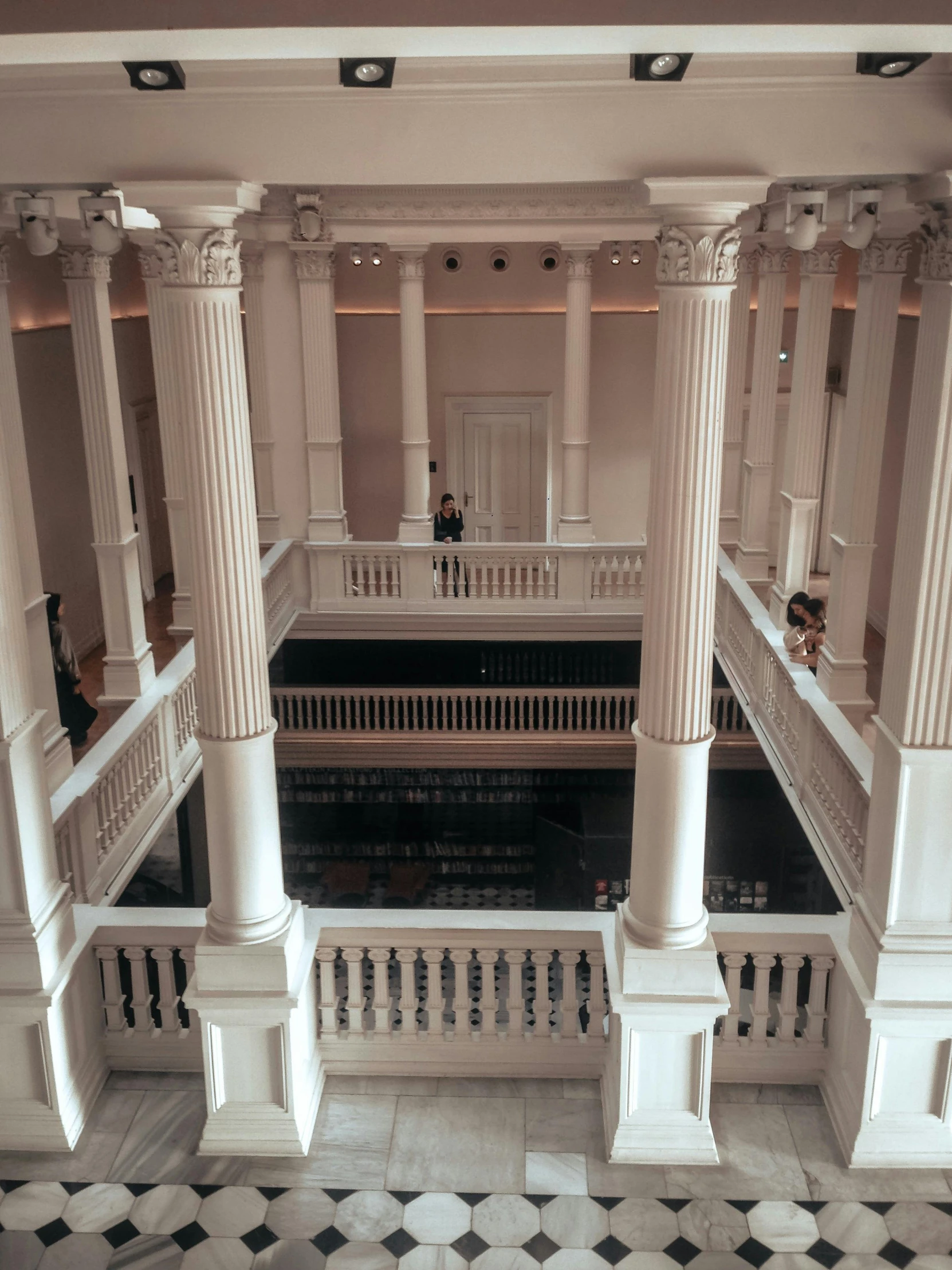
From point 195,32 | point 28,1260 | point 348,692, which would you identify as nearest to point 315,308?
point 348,692

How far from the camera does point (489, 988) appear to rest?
5.52 m

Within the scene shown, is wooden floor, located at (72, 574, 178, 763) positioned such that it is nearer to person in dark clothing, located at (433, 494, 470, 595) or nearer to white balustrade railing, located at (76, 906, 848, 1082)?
person in dark clothing, located at (433, 494, 470, 595)

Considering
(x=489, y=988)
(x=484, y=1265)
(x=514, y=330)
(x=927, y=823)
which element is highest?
(x=514, y=330)

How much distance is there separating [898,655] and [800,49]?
2.38m

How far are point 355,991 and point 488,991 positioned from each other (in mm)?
659

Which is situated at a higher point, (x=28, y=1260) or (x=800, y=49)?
(x=800, y=49)

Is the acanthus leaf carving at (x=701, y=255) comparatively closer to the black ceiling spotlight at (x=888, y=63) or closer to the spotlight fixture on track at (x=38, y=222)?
the black ceiling spotlight at (x=888, y=63)

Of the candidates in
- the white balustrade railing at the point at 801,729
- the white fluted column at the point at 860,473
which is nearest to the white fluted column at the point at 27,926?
the white balustrade railing at the point at 801,729

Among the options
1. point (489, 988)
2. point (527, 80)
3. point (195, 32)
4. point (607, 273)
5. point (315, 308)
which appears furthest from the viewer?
point (607, 273)

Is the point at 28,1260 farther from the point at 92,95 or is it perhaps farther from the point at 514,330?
the point at 514,330

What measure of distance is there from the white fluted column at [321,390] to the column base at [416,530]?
618mm

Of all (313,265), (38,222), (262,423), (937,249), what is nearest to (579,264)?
(313,265)

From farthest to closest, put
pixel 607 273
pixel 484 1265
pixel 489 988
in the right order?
pixel 607 273
pixel 489 988
pixel 484 1265

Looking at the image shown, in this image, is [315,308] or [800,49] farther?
[315,308]
